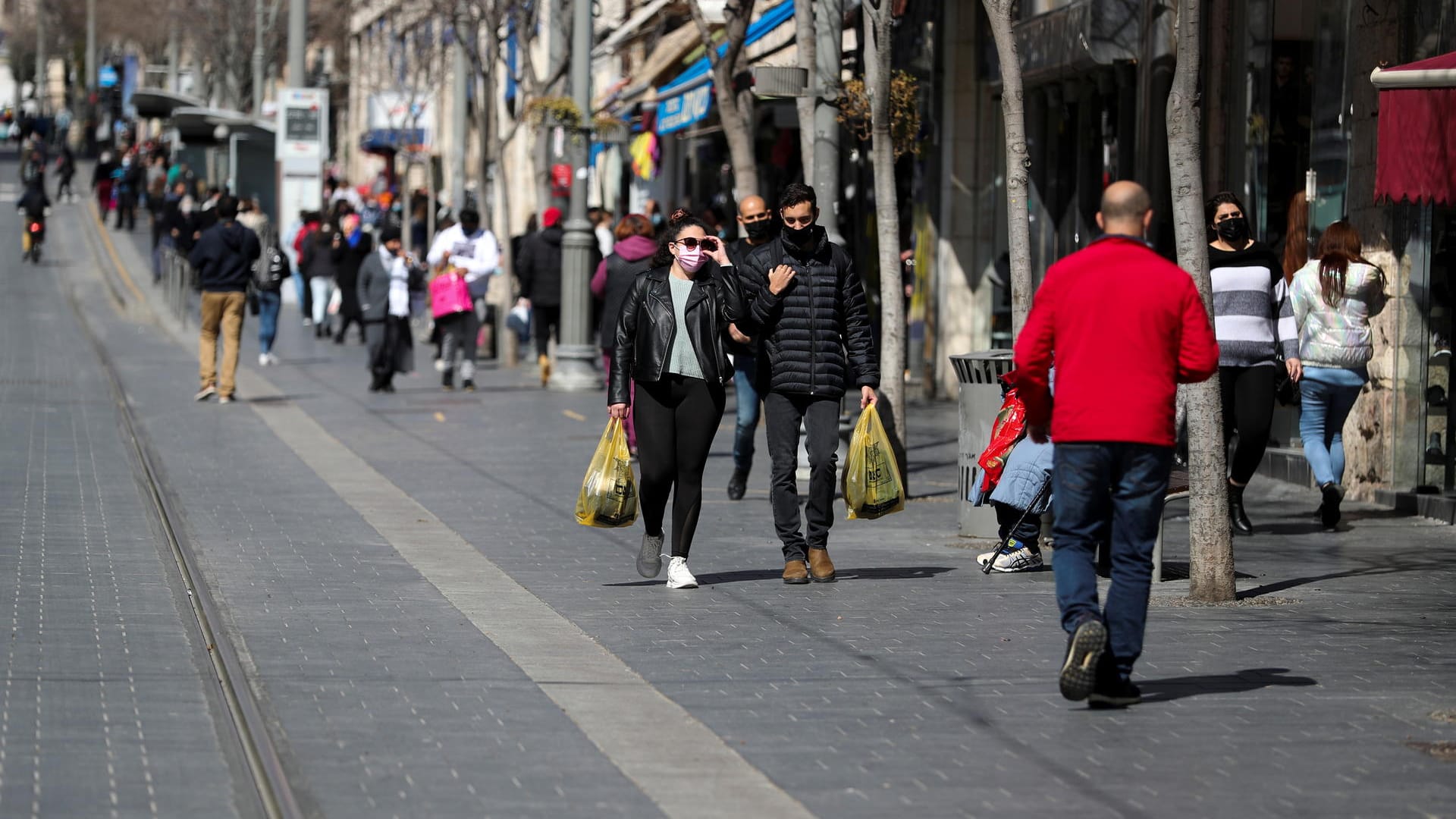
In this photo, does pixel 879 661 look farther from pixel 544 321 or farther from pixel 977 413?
pixel 544 321

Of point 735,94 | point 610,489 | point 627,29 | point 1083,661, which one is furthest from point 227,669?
point 627,29

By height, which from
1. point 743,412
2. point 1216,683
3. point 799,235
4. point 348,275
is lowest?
point 1216,683

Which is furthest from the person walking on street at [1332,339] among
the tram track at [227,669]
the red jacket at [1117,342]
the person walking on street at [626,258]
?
the tram track at [227,669]

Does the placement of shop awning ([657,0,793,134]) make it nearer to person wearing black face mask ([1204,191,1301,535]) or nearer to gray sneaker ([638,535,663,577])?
person wearing black face mask ([1204,191,1301,535])

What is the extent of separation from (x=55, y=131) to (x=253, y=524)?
303ft

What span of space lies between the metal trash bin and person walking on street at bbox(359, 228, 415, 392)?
1037 centimetres

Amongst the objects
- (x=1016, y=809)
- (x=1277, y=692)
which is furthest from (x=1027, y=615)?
(x=1016, y=809)

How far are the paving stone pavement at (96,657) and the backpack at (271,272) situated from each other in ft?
28.8

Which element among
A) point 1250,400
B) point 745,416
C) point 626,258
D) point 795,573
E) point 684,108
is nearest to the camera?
point 795,573

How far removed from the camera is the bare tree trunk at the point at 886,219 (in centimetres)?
1330

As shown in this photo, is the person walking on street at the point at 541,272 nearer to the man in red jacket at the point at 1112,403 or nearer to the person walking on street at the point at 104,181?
the man in red jacket at the point at 1112,403

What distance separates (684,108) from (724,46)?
13.4 ft

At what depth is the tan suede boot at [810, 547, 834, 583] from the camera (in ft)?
32.1

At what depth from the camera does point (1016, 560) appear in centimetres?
1017
